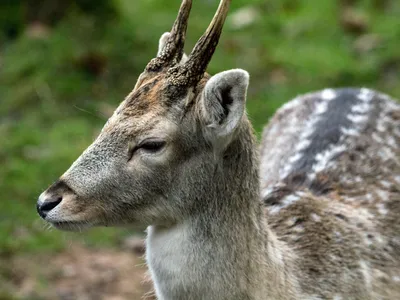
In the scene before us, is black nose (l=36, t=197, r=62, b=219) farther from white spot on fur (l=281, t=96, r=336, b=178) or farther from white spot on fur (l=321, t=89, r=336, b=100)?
white spot on fur (l=321, t=89, r=336, b=100)

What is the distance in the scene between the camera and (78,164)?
424 centimetres

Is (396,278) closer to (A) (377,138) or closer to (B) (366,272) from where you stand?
(B) (366,272)

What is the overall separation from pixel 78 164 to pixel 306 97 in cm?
256

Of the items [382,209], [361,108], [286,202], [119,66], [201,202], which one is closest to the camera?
[201,202]

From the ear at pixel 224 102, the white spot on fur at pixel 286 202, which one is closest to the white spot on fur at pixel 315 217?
the white spot on fur at pixel 286 202

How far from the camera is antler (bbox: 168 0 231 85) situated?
4.10 m

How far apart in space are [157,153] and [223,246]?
0.57 m

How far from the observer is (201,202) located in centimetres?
434

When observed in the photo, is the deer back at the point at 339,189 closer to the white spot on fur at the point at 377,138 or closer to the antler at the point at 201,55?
the white spot on fur at the point at 377,138

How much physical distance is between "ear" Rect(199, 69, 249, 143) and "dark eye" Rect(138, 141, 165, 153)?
221mm

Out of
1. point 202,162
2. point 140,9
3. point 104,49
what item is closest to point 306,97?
point 202,162

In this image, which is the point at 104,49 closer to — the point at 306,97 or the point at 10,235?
the point at 10,235

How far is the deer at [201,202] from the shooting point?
420 cm

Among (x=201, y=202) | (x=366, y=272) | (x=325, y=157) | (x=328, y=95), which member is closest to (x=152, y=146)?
(x=201, y=202)
